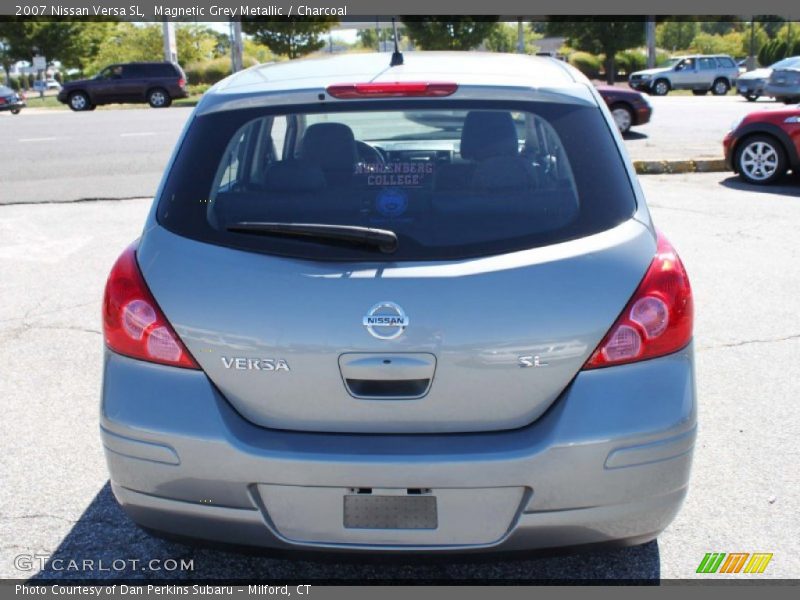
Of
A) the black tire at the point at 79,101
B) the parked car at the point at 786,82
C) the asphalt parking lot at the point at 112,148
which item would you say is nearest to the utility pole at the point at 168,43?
the black tire at the point at 79,101

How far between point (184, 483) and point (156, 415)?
218 millimetres

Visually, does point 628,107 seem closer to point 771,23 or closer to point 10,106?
point 10,106

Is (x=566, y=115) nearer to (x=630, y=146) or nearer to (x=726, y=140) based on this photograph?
(x=726, y=140)

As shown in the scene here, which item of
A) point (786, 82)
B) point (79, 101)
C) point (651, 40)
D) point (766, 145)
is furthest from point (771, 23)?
point (766, 145)

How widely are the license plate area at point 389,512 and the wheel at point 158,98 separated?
106ft

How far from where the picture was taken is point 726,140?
12828 mm

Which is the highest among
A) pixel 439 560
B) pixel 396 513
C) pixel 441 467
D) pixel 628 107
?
pixel 441 467

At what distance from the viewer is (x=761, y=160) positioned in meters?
12.3

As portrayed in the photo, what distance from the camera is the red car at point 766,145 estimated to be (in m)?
12.2

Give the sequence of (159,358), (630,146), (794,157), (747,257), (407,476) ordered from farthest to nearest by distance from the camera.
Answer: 1. (630,146)
2. (794,157)
3. (747,257)
4. (159,358)
5. (407,476)

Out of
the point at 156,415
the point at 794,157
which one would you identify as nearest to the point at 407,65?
the point at 156,415

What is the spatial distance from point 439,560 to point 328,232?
3.34 ft

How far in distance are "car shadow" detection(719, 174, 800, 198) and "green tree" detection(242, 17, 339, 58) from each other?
37.0 meters

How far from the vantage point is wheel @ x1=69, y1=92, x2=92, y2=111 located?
1296 inches
